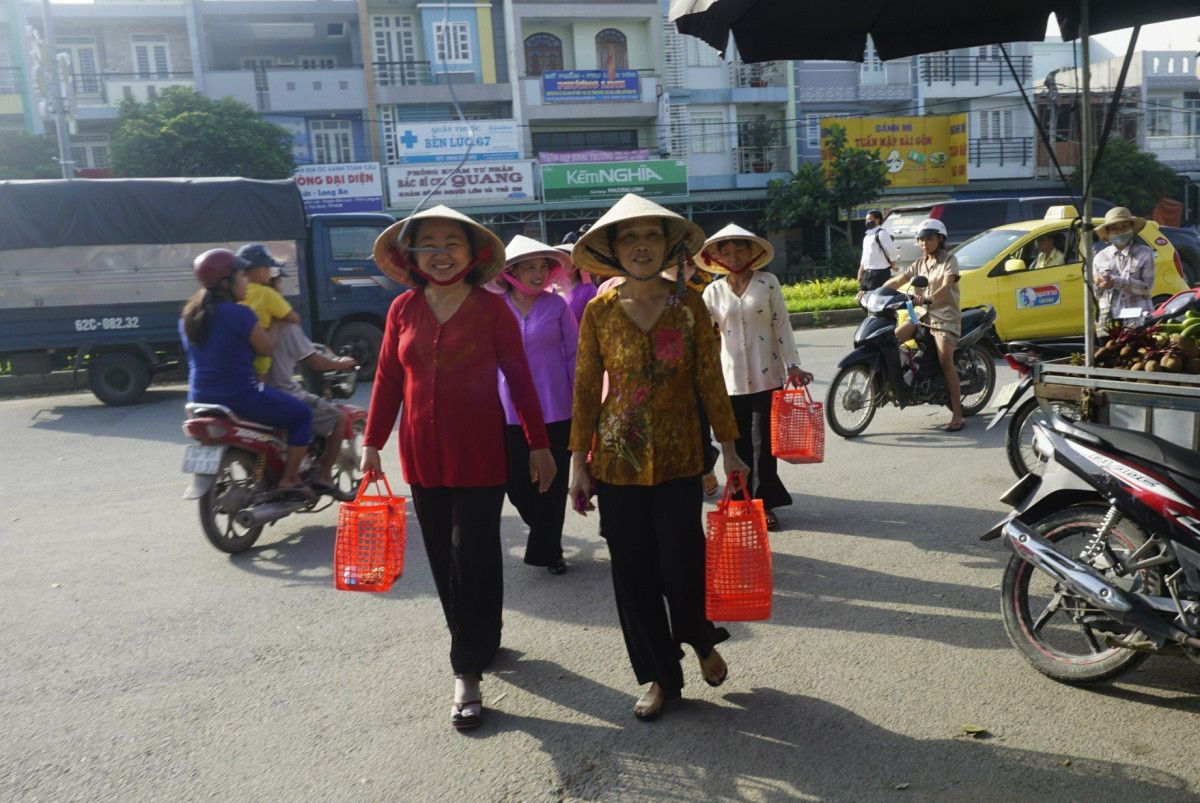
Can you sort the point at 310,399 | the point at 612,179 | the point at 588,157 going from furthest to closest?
the point at 588,157, the point at 612,179, the point at 310,399

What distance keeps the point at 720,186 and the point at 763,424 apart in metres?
26.7

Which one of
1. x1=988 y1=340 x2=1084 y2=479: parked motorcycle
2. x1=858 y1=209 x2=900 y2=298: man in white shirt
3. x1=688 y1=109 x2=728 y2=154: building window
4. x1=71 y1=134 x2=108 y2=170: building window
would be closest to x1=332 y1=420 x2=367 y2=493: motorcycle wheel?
x1=988 y1=340 x2=1084 y2=479: parked motorcycle

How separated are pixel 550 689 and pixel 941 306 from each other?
5614 mm

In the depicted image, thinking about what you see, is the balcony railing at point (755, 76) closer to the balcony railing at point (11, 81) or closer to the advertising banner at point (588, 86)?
the advertising banner at point (588, 86)

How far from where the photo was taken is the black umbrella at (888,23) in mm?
5270

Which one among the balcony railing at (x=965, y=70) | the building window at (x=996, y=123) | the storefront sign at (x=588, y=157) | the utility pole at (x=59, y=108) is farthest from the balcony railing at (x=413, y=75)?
the building window at (x=996, y=123)

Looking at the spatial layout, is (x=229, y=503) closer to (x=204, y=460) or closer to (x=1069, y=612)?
(x=204, y=460)

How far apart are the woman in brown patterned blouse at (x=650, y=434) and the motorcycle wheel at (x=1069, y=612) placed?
112 centimetres

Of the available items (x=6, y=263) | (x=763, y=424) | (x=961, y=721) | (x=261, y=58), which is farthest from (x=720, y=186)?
(x=961, y=721)

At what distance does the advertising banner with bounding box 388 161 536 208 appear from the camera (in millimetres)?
27062

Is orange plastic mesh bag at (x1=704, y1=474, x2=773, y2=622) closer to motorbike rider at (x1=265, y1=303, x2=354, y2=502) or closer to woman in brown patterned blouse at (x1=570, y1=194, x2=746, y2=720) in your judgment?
woman in brown patterned blouse at (x1=570, y1=194, x2=746, y2=720)

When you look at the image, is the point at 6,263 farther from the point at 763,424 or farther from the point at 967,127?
the point at 967,127

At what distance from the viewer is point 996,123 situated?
34344 mm

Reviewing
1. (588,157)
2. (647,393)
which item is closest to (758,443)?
(647,393)
